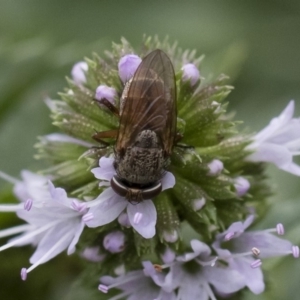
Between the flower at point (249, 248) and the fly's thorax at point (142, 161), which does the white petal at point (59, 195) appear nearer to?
the fly's thorax at point (142, 161)

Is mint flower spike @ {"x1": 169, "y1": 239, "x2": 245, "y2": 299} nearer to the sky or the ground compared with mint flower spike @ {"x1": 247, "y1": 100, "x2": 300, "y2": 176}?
nearer to the ground

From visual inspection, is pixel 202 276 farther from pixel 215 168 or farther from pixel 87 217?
pixel 87 217

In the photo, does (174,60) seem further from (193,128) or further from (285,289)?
(285,289)

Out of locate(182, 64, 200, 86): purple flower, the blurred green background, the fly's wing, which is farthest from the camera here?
the blurred green background

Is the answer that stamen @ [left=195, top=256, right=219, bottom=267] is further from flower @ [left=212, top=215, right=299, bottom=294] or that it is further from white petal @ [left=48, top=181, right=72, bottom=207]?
white petal @ [left=48, top=181, right=72, bottom=207]

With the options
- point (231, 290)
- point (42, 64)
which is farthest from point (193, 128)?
point (42, 64)

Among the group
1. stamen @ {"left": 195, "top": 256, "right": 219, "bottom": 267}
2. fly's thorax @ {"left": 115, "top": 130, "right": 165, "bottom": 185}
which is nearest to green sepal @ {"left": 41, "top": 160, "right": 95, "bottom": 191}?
fly's thorax @ {"left": 115, "top": 130, "right": 165, "bottom": 185}

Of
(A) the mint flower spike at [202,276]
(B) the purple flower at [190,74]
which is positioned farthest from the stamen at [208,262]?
(B) the purple flower at [190,74]
